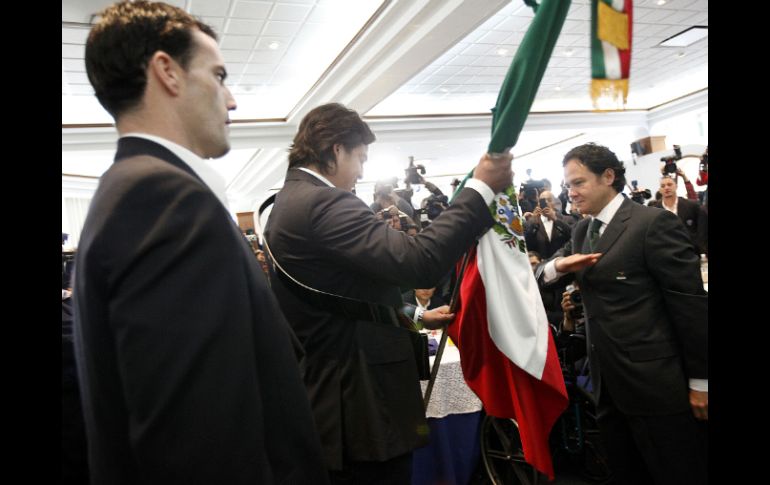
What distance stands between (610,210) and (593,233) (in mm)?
117

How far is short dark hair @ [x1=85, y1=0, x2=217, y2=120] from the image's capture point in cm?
81

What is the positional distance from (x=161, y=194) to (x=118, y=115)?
0.23 meters

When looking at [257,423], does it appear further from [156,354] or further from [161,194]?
[161,194]

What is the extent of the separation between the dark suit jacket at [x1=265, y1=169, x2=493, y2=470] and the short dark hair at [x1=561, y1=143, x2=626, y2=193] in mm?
1040

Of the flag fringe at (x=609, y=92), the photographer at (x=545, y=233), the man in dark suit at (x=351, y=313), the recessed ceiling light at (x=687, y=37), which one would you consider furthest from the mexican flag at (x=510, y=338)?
the recessed ceiling light at (x=687, y=37)

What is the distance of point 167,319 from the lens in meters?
0.66

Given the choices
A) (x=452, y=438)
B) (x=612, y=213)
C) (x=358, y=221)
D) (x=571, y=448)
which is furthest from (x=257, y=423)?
(x=571, y=448)

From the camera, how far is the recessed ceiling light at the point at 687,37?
7.35m

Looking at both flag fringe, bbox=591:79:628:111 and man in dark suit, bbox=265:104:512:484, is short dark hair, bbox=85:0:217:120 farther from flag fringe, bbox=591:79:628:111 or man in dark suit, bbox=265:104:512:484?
flag fringe, bbox=591:79:628:111

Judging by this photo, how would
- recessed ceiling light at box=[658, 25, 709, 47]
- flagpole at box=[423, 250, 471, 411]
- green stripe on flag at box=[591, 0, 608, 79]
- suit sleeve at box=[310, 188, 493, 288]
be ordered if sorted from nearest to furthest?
green stripe on flag at box=[591, 0, 608, 79], suit sleeve at box=[310, 188, 493, 288], flagpole at box=[423, 250, 471, 411], recessed ceiling light at box=[658, 25, 709, 47]

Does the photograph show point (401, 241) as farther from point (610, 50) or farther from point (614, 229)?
point (614, 229)

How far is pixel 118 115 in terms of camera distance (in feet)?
2.70

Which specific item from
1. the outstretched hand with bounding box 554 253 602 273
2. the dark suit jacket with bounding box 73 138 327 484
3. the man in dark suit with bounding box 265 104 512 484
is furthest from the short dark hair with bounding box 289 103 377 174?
the outstretched hand with bounding box 554 253 602 273

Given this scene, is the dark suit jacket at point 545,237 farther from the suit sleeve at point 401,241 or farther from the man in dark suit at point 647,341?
the suit sleeve at point 401,241
